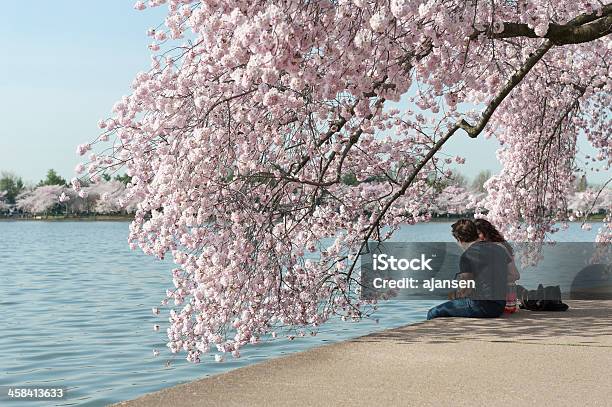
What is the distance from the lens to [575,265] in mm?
27250

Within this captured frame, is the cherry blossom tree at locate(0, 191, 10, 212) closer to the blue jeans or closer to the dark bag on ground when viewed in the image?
the dark bag on ground

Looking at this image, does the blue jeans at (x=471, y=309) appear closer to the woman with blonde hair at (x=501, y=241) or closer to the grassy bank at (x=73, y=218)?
the woman with blonde hair at (x=501, y=241)

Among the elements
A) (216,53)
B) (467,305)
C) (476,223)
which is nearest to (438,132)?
(476,223)

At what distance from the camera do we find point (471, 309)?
9.48m

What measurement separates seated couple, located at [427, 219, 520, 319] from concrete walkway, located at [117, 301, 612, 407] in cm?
70

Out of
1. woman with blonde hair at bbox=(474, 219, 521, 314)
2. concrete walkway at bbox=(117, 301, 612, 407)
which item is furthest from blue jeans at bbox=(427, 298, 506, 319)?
concrete walkway at bbox=(117, 301, 612, 407)

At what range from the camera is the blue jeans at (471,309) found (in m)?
9.44

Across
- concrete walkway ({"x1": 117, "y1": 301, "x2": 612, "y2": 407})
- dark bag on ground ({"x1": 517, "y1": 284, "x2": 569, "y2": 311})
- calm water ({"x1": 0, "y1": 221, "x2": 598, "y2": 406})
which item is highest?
dark bag on ground ({"x1": 517, "y1": 284, "x2": 569, "y2": 311})

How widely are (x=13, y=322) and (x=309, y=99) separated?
37.4 feet

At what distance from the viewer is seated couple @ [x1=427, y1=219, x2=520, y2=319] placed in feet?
31.3

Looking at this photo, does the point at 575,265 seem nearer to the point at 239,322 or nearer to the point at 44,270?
the point at 44,270

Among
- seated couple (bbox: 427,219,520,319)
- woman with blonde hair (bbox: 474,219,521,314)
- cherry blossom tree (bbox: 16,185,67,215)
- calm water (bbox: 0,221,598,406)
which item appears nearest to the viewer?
seated couple (bbox: 427,219,520,319)

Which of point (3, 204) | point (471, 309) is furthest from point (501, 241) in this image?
point (3, 204)

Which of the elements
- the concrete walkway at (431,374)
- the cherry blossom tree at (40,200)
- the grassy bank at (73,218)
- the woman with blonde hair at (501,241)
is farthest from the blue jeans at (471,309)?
the cherry blossom tree at (40,200)
